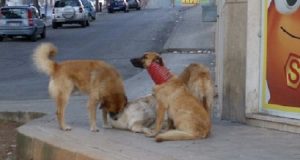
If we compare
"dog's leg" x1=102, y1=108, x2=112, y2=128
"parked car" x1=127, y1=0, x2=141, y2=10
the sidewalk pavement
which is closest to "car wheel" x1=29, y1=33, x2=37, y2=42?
the sidewalk pavement

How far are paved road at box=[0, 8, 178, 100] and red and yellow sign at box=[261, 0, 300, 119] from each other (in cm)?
702

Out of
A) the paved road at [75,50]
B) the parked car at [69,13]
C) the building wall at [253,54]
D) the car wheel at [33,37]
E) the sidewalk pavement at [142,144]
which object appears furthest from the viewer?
the parked car at [69,13]

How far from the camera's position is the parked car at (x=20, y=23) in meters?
34.0

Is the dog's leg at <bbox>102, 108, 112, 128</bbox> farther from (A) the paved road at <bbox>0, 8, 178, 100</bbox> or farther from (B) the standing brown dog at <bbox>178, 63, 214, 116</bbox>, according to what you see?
(A) the paved road at <bbox>0, 8, 178, 100</bbox>

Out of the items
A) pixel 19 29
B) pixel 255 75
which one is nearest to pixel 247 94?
pixel 255 75

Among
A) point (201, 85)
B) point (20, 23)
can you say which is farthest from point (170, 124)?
point (20, 23)

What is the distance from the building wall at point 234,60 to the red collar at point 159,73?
1.37m

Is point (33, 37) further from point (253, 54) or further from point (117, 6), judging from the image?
point (117, 6)

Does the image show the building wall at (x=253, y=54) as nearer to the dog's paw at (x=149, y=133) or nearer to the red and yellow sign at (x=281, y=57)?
the red and yellow sign at (x=281, y=57)

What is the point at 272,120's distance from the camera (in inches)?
353

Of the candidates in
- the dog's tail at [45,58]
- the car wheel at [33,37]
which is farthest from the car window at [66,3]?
the dog's tail at [45,58]

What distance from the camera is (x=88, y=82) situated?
9.00m

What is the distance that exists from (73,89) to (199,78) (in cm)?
163

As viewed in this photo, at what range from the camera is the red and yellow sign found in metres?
8.62
